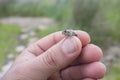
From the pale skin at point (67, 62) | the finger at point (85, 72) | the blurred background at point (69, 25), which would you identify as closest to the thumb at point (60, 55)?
the pale skin at point (67, 62)

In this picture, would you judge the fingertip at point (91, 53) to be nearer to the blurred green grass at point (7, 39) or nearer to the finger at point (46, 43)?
the finger at point (46, 43)

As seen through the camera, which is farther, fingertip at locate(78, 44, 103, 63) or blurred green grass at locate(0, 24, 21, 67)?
blurred green grass at locate(0, 24, 21, 67)

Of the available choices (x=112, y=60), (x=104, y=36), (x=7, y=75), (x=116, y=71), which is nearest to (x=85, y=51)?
(x=7, y=75)

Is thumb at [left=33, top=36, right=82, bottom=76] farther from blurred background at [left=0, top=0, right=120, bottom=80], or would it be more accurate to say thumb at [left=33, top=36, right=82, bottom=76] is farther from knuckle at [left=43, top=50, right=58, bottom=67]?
blurred background at [left=0, top=0, right=120, bottom=80]

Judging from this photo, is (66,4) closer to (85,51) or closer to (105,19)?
(105,19)

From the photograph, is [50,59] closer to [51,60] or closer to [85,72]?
[51,60]

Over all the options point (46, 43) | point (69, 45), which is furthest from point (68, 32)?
point (46, 43)

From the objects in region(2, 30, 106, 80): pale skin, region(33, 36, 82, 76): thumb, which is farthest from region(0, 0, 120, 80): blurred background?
region(33, 36, 82, 76): thumb
